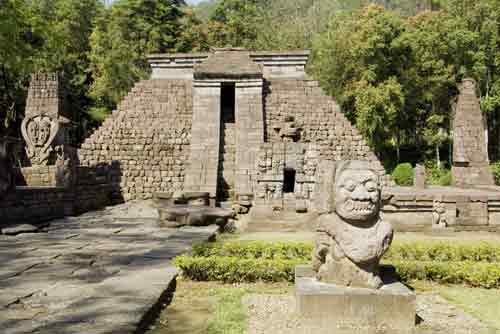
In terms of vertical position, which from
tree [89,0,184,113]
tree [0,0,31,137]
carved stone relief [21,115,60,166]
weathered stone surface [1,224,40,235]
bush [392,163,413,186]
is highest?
tree [89,0,184,113]

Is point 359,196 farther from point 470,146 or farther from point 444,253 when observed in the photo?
point 470,146

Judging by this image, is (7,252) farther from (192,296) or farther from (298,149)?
(298,149)

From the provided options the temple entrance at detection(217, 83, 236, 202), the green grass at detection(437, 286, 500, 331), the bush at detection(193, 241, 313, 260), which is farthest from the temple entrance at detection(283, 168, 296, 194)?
the green grass at detection(437, 286, 500, 331)

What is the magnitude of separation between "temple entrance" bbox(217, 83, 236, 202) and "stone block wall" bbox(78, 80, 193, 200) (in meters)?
1.56

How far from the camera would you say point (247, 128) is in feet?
58.0

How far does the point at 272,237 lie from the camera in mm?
9992

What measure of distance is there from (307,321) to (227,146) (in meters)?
13.9

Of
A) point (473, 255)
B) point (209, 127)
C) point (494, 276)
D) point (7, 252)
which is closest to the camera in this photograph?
point (494, 276)

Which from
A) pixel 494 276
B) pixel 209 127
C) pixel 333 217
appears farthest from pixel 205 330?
pixel 209 127

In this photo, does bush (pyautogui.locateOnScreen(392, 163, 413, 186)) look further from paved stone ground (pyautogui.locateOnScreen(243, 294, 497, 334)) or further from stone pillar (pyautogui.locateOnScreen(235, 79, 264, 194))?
paved stone ground (pyautogui.locateOnScreen(243, 294, 497, 334))

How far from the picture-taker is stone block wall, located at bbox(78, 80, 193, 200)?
17.7 meters

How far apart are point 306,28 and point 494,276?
1481 inches

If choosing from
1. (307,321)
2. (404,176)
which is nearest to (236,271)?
(307,321)

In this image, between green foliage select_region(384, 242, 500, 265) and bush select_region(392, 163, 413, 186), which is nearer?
green foliage select_region(384, 242, 500, 265)
